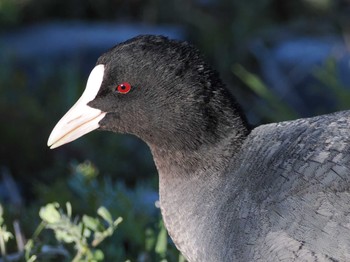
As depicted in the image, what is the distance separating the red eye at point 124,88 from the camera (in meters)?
3.62

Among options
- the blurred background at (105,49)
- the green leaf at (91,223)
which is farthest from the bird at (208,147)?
the blurred background at (105,49)

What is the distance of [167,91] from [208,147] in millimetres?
276

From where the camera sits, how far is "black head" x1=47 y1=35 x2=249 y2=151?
3.57 meters

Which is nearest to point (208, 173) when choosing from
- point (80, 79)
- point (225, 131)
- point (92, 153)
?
point (225, 131)

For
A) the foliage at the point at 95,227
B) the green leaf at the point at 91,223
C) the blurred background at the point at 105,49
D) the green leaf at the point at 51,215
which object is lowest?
the blurred background at the point at 105,49

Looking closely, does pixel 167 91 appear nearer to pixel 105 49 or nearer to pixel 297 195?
pixel 297 195

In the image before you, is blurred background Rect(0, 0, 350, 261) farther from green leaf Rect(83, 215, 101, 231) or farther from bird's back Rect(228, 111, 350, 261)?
bird's back Rect(228, 111, 350, 261)

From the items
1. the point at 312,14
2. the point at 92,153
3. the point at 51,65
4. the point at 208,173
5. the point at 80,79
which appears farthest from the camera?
the point at 312,14

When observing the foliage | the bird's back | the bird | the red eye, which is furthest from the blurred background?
the bird's back

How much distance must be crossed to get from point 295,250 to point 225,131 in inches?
25.6

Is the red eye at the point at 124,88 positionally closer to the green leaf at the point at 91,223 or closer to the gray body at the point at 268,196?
the gray body at the point at 268,196

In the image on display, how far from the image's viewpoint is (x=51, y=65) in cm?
759

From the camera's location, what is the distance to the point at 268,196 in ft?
10.9

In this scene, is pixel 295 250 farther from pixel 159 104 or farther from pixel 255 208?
pixel 159 104
